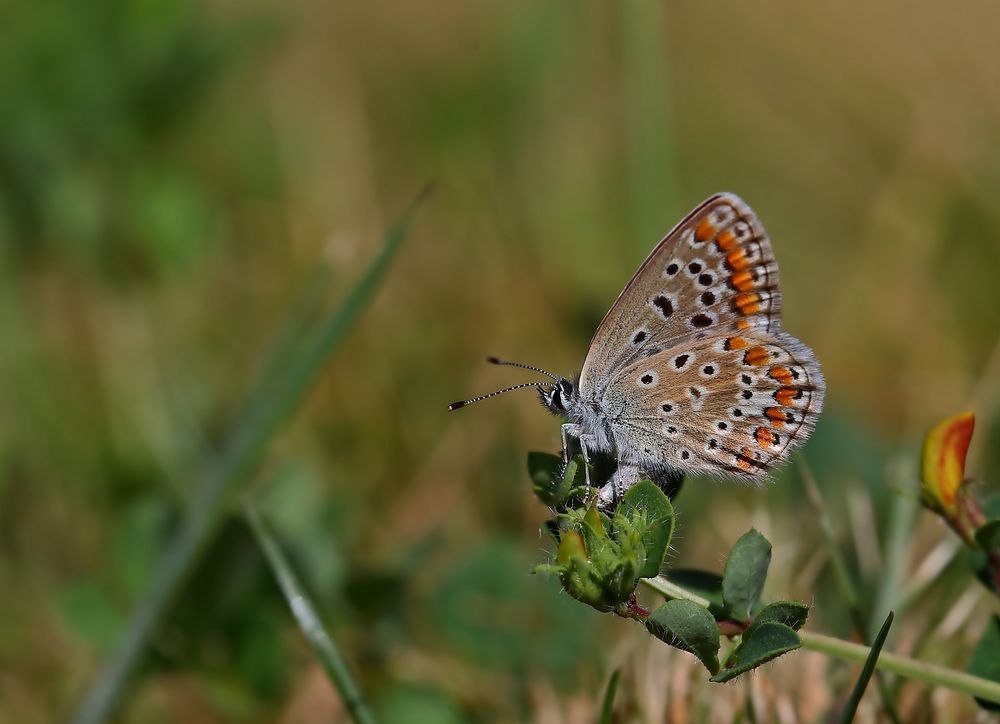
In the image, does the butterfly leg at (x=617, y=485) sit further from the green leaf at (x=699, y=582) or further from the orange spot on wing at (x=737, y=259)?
the orange spot on wing at (x=737, y=259)

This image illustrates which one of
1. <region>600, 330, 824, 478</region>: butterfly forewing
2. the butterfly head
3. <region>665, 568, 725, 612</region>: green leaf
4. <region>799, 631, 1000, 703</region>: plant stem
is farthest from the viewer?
the butterfly head

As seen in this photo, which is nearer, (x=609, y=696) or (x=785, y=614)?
(x=785, y=614)

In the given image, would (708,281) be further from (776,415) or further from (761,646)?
(761,646)

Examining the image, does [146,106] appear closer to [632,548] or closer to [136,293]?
[136,293]

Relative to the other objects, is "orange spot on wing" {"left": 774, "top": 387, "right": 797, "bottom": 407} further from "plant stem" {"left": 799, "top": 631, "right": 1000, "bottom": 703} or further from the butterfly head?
"plant stem" {"left": 799, "top": 631, "right": 1000, "bottom": 703}

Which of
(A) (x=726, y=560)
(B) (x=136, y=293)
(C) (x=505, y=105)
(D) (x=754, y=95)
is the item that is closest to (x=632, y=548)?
(A) (x=726, y=560)

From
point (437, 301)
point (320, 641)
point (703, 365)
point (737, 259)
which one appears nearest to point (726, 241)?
point (737, 259)

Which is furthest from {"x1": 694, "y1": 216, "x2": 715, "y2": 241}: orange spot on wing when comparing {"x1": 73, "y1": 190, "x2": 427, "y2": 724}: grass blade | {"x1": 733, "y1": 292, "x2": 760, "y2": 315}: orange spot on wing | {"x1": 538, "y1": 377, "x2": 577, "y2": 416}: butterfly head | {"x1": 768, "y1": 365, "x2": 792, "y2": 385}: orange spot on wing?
{"x1": 73, "y1": 190, "x2": 427, "y2": 724}: grass blade
